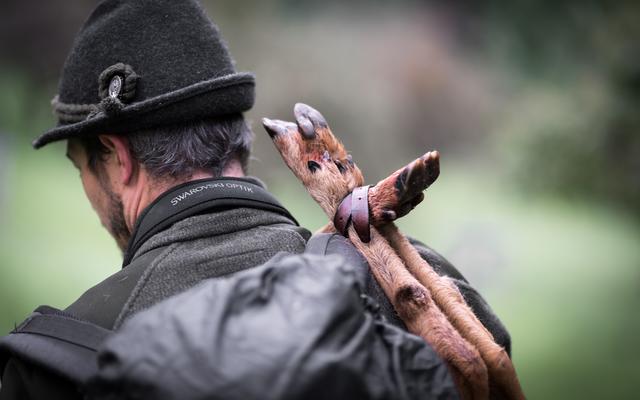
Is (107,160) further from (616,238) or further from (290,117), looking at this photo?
(616,238)

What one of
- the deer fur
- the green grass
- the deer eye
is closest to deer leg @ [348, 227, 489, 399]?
the deer fur

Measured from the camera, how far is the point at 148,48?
181 cm

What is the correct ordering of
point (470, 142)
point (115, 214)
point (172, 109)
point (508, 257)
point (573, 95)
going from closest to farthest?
point (172, 109)
point (115, 214)
point (508, 257)
point (573, 95)
point (470, 142)

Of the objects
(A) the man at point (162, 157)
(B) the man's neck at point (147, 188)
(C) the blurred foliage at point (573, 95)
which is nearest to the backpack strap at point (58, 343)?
(A) the man at point (162, 157)

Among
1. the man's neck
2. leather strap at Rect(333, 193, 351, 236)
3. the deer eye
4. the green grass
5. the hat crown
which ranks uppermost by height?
the hat crown

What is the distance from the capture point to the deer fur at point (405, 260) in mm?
1425

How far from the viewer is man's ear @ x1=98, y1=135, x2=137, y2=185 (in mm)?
1837

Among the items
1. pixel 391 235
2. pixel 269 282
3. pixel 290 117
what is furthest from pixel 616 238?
pixel 269 282

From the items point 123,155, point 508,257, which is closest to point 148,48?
point 123,155

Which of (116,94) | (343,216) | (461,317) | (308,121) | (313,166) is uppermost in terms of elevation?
(116,94)

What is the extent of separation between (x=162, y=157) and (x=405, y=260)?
65 cm

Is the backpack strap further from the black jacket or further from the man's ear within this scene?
the man's ear

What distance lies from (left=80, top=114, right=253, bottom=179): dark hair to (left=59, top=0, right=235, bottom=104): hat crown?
10 centimetres

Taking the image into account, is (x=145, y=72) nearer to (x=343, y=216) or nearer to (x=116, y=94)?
(x=116, y=94)
